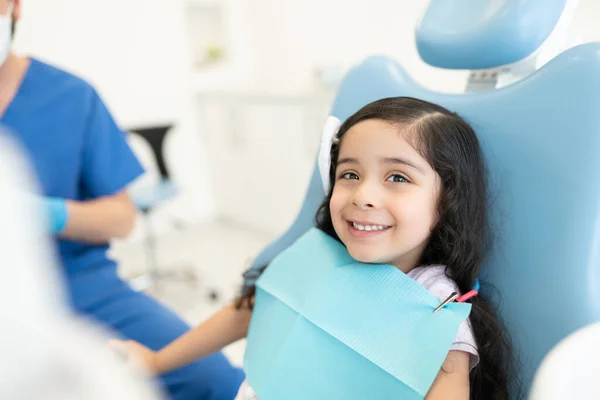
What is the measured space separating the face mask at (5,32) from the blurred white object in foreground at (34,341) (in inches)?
26.8

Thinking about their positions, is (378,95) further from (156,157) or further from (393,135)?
(156,157)

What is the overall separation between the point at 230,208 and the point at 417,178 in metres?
2.81

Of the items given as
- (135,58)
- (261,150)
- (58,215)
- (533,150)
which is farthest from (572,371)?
(135,58)

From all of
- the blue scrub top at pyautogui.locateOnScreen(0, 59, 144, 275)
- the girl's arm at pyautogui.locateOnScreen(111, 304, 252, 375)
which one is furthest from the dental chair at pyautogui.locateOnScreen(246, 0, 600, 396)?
the blue scrub top at pyautogui.locateOnScreen(0, 59, 144, 275)

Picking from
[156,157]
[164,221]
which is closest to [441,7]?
[156,157]

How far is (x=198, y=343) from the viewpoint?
2.67ft

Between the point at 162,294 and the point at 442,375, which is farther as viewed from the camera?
the point at 162,294

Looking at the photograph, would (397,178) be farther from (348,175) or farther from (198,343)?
(198,343)

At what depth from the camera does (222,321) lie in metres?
0.83

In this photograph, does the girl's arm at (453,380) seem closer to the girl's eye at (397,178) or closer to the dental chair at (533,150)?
the dental chair at (533,150)

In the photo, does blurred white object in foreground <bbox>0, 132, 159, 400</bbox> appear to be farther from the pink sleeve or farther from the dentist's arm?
the dentist's arm

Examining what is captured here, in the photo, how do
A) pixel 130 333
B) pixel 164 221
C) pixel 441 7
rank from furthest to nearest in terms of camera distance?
pixel 164 221
pixel 130 333
pixel 441 7

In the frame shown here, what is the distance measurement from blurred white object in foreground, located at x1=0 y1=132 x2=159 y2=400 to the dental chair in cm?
55

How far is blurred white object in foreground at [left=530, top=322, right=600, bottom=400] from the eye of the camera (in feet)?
1.01
